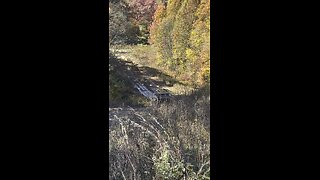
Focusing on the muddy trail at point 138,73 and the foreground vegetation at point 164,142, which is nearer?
the foreground vegetation at point 164,142

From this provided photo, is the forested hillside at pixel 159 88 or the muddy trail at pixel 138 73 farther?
the muddy trail at pixel 138 73

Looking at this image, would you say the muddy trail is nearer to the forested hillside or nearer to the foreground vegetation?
the forested hillside

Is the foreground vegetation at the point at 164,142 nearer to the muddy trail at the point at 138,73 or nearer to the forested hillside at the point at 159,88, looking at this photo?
the forested hillside at the point at 159,88

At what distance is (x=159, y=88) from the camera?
2.47m

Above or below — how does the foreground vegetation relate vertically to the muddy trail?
below

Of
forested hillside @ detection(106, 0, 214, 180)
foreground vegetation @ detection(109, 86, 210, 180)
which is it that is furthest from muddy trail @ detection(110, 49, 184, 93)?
foreground vegetation @ detection(109, 86, 210, 180)

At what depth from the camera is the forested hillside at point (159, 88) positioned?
218cm

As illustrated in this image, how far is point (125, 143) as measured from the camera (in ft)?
7.20

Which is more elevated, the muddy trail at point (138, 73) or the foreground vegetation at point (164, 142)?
the muddy trail at point (138, 73)

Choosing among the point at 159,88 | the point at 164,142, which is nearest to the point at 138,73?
the point at 159,88

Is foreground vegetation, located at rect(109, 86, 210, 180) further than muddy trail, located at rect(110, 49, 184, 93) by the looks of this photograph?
No

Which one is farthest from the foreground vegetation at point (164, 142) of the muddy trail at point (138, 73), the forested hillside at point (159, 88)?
the muddy trail at point (138, 73)

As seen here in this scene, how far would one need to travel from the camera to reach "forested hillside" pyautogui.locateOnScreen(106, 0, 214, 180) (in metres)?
2.18
